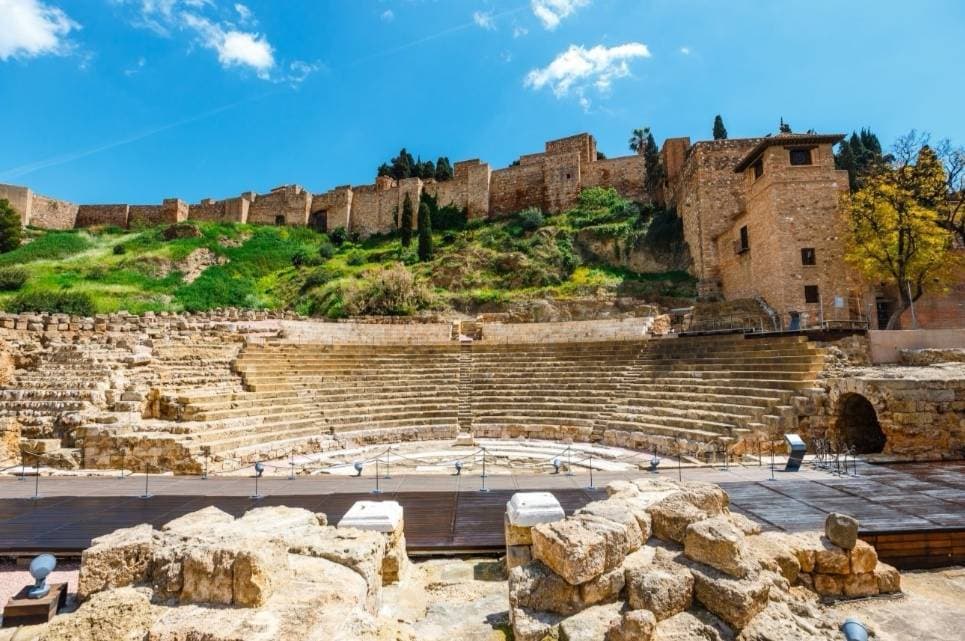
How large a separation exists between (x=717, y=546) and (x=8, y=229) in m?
49.8

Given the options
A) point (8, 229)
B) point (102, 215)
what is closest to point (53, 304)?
point (8, 229)

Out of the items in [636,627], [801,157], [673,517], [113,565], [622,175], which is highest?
[622,175]

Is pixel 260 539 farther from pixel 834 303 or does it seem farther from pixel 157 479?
pixel 834 303

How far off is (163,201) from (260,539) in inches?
2024

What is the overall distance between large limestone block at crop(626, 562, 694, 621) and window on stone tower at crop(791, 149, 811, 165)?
2118cm

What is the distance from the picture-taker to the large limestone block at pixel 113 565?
332 cm

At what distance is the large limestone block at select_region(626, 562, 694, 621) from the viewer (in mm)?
3209

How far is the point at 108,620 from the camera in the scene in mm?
2869

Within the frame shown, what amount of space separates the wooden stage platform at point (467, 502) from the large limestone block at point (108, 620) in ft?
8.51

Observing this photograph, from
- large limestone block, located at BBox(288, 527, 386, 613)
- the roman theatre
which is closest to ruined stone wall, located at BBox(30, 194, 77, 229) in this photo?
the roman theatre

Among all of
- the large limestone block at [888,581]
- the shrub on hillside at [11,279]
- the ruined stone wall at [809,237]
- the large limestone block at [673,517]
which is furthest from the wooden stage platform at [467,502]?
the shrub on hillside at [11,279]

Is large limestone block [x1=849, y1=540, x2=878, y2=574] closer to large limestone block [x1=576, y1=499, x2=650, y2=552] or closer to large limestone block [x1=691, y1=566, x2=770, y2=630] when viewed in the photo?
large limestone block [x1=691, y1=566, x2=770, y2=630]

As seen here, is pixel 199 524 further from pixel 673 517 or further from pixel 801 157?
pixel 801 157

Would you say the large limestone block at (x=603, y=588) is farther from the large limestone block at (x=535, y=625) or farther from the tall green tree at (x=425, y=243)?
the tall green tree at (x=425, y=243)
